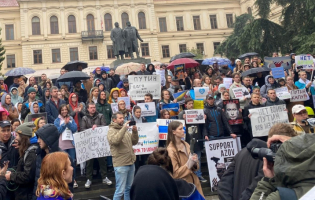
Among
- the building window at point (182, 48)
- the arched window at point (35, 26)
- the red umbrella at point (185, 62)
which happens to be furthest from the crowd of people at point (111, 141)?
the building window at point (182, 48)

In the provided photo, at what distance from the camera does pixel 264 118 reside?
23.3 feet

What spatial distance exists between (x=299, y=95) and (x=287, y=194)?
23.4ft

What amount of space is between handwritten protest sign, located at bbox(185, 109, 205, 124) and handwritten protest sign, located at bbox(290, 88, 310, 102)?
9.02ft

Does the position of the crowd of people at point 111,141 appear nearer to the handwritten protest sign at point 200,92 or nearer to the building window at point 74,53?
the handwritten protest sign at point 200,92

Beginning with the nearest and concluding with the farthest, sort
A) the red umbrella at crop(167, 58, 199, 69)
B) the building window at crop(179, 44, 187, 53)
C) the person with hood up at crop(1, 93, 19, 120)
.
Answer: the person with hood up at crop(1, 93, 19, 120), the red umbrella at crop(167, 58, 199, 69), the building window at crop(179, 44, 187, 53)

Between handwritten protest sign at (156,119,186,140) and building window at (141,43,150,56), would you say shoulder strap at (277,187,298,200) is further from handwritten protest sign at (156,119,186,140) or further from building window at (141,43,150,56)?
building window at (141,43,150,56)

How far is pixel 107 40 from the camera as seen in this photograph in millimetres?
45531

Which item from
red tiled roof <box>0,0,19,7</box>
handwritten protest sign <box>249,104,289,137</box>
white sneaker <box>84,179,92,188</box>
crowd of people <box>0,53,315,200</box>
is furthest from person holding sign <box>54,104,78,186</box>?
red tiled roof <box>0,0,19,7</box>

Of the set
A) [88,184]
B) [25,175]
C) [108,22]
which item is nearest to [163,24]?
[108,22]

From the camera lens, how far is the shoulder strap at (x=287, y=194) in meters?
1.70

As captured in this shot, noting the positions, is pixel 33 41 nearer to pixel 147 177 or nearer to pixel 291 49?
pixel 291 49

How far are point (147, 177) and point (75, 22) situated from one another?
149 feet

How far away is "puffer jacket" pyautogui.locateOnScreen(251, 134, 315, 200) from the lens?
5.48ft

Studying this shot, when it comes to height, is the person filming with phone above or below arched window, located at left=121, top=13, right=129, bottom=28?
below
